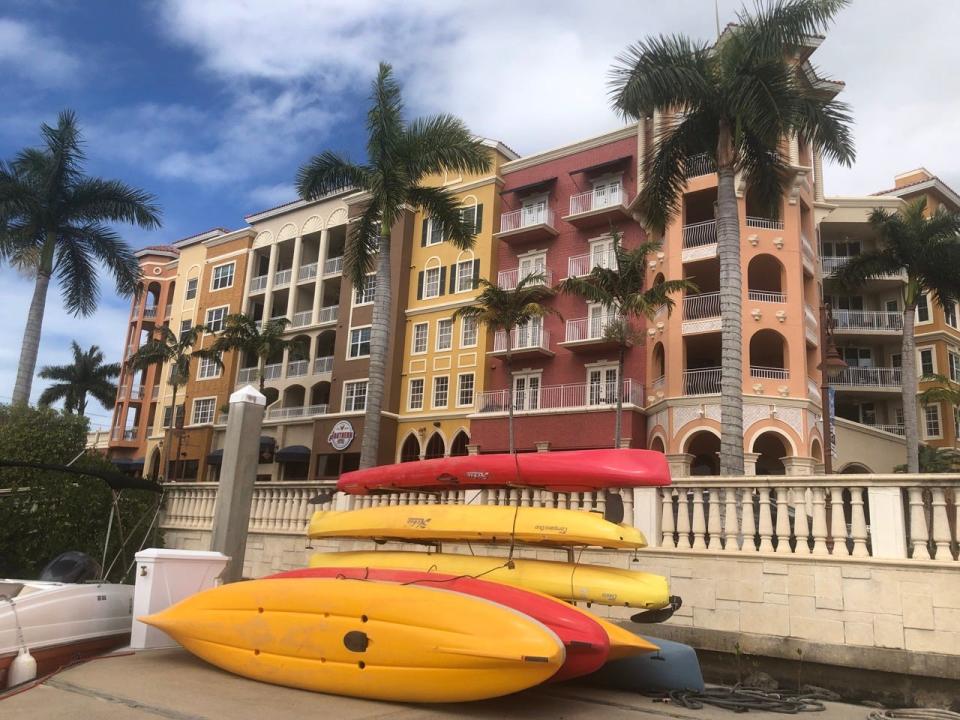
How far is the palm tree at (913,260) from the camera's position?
96.1 ft

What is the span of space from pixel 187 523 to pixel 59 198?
14871 millimetres

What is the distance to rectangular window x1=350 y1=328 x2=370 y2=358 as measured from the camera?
38688 millimetres

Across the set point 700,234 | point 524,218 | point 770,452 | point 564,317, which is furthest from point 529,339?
point 770,452

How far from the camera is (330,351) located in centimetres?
4228

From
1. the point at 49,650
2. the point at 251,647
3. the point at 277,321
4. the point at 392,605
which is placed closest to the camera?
the point at 392,605

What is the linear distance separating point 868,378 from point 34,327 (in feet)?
121

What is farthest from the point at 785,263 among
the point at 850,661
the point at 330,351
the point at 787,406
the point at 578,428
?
the point at 330,351

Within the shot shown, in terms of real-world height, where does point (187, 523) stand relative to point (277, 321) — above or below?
below

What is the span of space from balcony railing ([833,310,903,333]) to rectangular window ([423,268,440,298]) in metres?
20.4

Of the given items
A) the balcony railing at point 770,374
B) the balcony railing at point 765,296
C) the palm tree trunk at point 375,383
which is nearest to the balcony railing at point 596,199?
the balcony railing at point 765,296

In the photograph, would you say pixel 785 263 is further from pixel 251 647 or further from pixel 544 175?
pixel 251 647

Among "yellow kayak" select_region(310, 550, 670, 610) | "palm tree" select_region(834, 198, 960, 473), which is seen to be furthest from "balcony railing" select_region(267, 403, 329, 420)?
"yellow kayak" select_region(310, 550, 670, 610)

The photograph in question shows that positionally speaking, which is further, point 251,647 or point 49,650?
point 49,650

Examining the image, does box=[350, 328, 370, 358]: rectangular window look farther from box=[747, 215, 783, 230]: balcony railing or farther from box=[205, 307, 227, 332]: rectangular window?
box=[747, 215, 783, 230]: balcony railing
